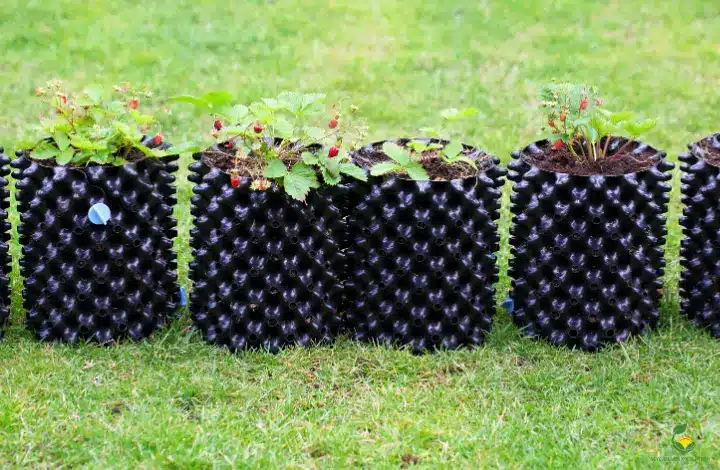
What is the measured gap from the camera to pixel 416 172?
Result: 3.81 metres

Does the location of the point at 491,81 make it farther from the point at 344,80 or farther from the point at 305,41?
the point at 305,41

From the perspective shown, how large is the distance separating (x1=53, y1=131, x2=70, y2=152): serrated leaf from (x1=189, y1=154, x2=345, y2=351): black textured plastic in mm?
541

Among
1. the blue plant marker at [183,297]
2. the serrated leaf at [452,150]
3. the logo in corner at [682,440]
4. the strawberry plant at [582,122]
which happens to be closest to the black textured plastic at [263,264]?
the blue plant marker at [183,297]

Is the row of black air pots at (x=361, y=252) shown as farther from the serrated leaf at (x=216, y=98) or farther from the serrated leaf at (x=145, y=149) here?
the serrated leaf at (x=216, y=98)

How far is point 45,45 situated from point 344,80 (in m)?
3.02

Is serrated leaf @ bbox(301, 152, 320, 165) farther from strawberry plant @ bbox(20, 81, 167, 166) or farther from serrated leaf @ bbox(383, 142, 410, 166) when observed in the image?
strawberry plant @ bbox(20, 81, 167, 166)

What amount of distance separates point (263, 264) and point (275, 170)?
41 cm

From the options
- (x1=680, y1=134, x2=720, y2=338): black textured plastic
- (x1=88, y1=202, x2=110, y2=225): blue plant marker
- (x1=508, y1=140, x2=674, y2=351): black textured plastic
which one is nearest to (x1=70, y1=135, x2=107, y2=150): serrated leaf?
(x1=88, y1=202, x2=110, y2=225): blue plant marker

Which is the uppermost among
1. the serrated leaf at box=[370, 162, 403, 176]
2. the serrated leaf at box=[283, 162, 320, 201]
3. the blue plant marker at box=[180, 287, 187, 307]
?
the serrated leaf at box=[370, 162, 403, 176]

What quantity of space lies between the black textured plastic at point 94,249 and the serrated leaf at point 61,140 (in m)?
0.10

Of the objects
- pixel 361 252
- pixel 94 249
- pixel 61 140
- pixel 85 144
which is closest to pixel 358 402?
pixel 361 252

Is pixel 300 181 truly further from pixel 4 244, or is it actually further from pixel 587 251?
pixel 4 244

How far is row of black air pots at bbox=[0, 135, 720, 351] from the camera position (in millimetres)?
3812

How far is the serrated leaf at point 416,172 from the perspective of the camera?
3.78 meters
